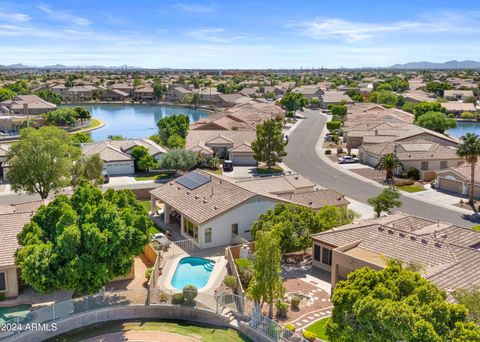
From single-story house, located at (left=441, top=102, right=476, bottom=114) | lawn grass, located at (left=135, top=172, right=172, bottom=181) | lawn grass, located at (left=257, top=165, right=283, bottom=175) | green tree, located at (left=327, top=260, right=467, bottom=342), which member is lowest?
lawn grass, located at (left=257, top=165, right=283, bottom=175)

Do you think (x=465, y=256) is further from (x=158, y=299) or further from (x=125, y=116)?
(x=125, y=116)

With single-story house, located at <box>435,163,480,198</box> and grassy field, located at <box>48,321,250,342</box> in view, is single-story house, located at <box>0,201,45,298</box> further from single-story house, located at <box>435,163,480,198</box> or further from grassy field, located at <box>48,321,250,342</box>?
single-story house, located at <box>435,163,480,198</box>

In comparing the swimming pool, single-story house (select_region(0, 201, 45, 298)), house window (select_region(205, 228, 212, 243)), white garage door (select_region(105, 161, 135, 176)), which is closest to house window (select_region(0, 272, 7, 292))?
single-story house (select_region(0, 201, 45, 298))

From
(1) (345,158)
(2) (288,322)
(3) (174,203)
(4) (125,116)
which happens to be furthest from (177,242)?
(4) (125,116)

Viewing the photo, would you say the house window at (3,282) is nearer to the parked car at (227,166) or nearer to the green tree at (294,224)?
the green tree at (294,224)

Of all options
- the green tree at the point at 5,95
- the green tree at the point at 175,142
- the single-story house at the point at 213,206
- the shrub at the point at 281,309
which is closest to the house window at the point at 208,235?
the single-story house at the point at 213,206
